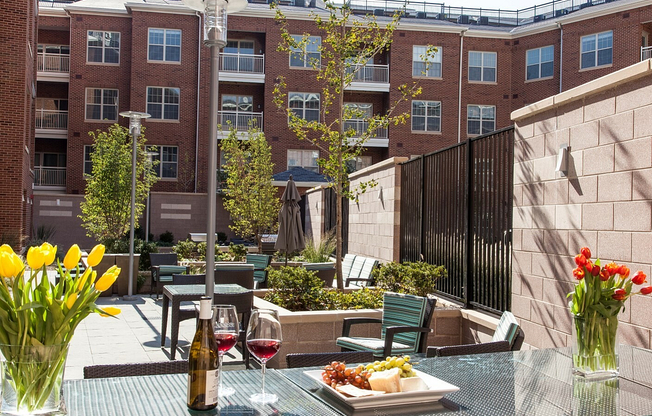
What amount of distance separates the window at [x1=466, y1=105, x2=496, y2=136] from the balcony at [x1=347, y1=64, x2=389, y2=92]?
449 centimetres

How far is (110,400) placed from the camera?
2262mm

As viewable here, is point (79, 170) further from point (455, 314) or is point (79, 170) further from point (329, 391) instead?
point (329, 391)

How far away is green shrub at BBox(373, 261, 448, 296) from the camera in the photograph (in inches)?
316

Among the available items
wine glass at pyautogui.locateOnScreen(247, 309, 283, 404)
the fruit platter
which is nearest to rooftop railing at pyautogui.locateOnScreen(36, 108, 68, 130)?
wine glass at pyautogui.locateOnScreen(247, 309, 283, 404)

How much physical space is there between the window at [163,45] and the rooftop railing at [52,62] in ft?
14.2

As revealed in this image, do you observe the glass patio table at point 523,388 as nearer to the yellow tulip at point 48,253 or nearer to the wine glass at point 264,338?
the wine glass at point 264,338

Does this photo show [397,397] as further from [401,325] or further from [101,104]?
[101,104]

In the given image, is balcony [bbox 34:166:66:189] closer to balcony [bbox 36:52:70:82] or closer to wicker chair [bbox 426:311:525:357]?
balcony [bbox 36:52:70:82]

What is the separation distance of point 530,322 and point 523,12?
32.4m

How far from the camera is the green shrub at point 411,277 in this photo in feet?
26.3

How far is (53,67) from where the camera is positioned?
3039 cm

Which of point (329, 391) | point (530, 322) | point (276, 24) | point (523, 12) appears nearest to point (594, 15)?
point (523, 12)

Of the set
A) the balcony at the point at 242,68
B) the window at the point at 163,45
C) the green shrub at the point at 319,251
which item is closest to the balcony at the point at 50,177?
the window at the point at 163,45

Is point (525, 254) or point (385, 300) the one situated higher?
point (525, 254)
